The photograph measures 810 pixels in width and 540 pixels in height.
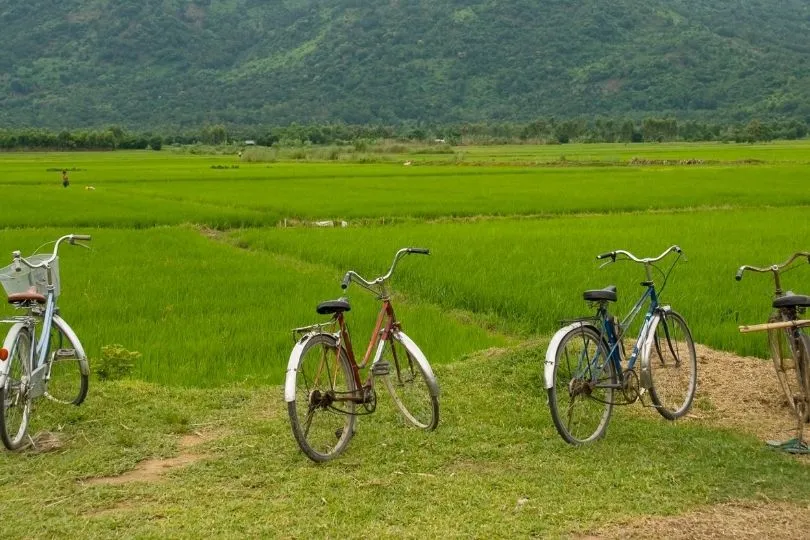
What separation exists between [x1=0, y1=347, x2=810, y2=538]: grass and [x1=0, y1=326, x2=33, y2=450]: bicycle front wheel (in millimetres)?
151

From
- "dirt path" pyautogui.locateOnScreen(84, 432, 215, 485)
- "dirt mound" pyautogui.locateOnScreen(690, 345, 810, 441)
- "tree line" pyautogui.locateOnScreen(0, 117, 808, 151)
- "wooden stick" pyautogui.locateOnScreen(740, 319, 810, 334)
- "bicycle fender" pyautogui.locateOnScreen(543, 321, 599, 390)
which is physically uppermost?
"wooden stick" pyautogui.locateOnScreen(740, 319, 810, 334)

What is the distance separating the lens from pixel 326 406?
5359 mm

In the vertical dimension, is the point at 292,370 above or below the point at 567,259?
above

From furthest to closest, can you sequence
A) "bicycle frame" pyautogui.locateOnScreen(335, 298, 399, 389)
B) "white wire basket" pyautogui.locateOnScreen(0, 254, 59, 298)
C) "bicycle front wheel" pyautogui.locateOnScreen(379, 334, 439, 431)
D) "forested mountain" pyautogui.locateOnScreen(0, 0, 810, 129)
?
"forested mountain" pyautogui.locateOnScreen(0, 0, 810, 129) < "white wire basket" pyautogui.locateOnScreen(0, 254, 59, 298) < "bicycle front wheel" pyautogui.locateOnScreen(379, 334, 439, 431) < "bicycle frame" pyautogui.locateOnScreen(335, 298, 399, 389)

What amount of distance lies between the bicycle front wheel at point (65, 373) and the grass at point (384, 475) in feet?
0.65

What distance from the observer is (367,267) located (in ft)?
44.2

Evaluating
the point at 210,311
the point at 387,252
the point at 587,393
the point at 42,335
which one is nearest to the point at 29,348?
the point at 42,335

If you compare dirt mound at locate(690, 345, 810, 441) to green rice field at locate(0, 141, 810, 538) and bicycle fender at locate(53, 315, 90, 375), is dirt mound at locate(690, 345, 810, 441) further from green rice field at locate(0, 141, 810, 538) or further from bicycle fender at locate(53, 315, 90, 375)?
bicycle fender at locate(53, 315, 90, 375)

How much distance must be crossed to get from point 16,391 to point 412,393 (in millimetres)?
2484

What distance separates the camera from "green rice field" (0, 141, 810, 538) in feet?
15.0

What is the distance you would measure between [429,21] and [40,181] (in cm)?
13887

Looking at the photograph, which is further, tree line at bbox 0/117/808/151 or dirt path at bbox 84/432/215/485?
tree line at bbox 0/117/808/151

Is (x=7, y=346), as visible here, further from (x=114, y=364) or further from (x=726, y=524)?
(x=726, y=524)

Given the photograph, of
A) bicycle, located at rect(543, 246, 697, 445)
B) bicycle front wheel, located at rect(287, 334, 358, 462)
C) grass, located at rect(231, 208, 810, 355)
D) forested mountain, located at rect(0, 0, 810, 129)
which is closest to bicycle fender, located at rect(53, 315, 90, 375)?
bicycle front wheel, located at rect(287, 334, 358, 462)
